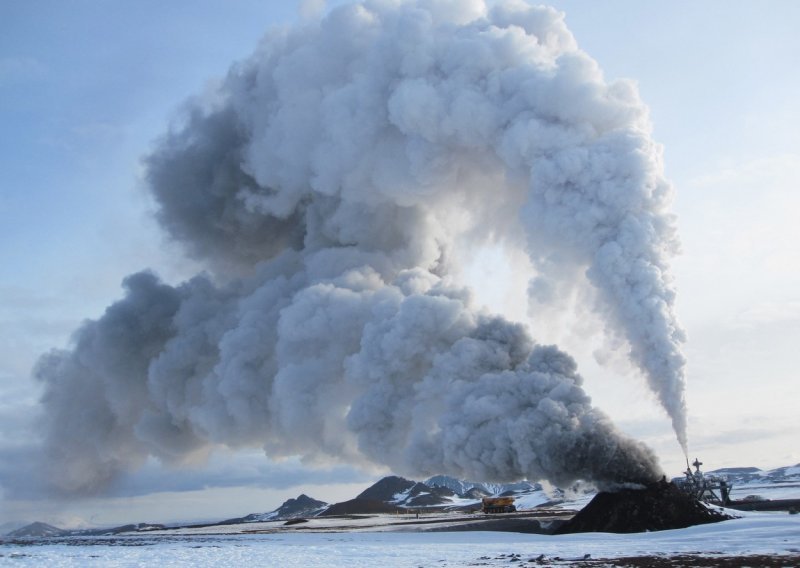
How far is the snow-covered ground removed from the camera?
3027 centimetres

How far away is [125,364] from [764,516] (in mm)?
67899

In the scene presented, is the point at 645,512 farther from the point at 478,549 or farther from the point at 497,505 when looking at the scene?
the point at 497,505

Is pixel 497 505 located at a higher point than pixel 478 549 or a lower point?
higher

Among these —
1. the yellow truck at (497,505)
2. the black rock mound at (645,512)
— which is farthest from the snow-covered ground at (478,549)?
the yellow truck at (497,505)

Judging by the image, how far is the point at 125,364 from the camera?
8462 centimetres

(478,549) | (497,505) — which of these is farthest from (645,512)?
(497,505)

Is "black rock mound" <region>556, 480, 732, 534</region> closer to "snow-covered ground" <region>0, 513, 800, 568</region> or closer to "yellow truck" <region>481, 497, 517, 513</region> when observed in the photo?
"snow-covered ground" <region>0, 513, 800, 568</region>

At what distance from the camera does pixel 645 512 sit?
133 feet

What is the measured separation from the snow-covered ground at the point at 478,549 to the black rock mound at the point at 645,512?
189 cm

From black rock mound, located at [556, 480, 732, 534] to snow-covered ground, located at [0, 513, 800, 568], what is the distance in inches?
74.2

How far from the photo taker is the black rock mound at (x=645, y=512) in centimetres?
3978

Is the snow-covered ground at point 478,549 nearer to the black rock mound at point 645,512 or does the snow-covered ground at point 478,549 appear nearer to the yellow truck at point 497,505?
the black rock mound at point 645,512

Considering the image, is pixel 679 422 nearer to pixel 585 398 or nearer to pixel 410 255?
pixel 585 398

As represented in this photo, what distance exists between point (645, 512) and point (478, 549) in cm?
1081
